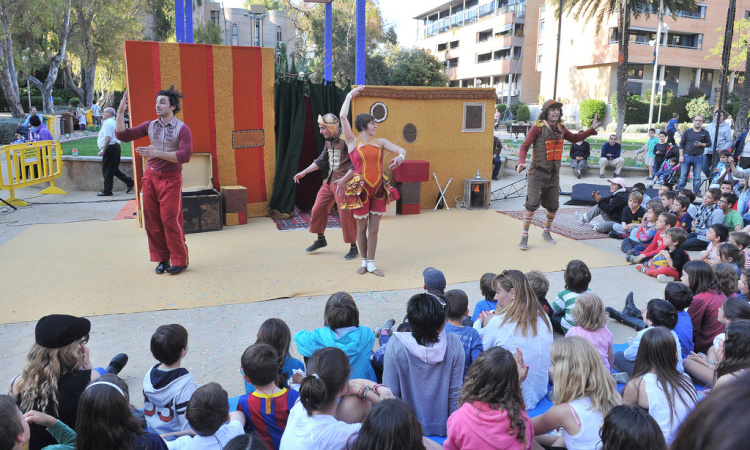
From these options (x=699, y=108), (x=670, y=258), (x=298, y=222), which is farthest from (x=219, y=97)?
(x=699, y=108)

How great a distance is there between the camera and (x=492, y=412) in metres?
2.20

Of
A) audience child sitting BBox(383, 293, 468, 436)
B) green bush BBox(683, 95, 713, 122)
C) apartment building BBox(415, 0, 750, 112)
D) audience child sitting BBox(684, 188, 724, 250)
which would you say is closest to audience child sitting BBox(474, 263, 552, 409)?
audience child sitting BBox(383, 293, 468, 436)

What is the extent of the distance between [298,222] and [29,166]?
544cm

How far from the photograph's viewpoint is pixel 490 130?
9.37 metres

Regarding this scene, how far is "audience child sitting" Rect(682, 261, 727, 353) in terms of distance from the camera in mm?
3543

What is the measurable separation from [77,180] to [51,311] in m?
7.32

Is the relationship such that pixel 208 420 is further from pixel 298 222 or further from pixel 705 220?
pixel 705 220

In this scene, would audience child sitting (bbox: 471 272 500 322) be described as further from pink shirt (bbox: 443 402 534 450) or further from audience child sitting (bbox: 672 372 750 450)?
audience child sitting (bbox: 672 372 750 450)

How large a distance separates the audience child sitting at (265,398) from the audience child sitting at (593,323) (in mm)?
1753

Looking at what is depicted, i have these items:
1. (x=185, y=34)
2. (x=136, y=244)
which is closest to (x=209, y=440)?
(x=136, y=244)

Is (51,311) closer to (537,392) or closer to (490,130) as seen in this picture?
(537,392)

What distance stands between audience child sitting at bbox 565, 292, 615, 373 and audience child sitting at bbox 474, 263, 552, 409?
27 cm

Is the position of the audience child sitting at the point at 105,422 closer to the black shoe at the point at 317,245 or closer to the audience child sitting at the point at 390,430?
the audience child sitting at the point at 390,430

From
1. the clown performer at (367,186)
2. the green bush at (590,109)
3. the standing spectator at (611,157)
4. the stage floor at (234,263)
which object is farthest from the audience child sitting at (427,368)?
the green bush at (590,109)
